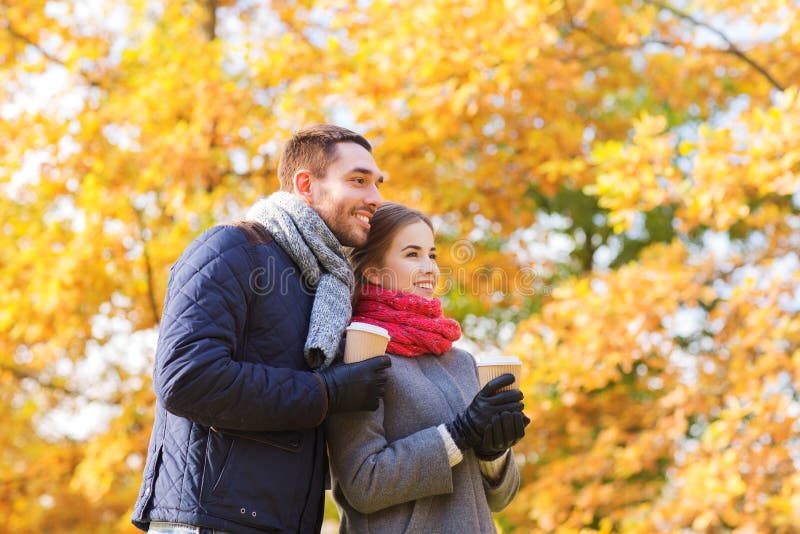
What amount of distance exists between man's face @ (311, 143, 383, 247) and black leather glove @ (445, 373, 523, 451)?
0.61 metres

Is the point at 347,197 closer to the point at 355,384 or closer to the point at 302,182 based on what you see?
the point at 302,182

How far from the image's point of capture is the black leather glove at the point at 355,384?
6.82 ft

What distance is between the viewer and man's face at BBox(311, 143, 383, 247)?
7.97ft

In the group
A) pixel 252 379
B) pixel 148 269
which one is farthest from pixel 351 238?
pixel 148 269

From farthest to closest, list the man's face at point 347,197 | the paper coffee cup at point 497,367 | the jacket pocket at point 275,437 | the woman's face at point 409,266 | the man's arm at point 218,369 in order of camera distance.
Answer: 1. the woman's face at point 409,266
2. the man's face at point 347,197
3. the paper coffee cup at point 497,367
4. the jacket pocket at point 275,437
5. the man's arm at point 218,369

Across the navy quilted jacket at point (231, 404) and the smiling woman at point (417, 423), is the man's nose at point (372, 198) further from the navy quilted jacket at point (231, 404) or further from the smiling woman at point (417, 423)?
the navy quilted jacket at point (231, 404)

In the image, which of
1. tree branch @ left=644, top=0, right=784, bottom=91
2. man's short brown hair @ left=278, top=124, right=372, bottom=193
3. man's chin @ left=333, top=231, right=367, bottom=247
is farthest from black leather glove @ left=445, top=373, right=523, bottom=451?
tree branch @ left=644, top=0, right=784, bottom=91

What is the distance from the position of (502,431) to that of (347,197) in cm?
83

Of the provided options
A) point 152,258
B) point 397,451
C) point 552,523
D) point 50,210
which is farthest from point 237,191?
point 397,451

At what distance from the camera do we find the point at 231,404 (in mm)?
1933

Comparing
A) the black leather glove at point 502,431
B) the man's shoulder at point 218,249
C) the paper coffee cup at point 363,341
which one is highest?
the man's shoulder at point 218,249

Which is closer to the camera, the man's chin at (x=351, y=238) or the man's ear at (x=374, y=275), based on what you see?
the man's chin at (x=351, y=238)

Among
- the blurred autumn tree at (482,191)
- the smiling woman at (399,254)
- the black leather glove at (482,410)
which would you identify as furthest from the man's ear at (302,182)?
the blurred autumn tree at (482,191)

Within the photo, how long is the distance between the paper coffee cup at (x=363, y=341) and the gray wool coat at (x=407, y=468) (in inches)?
6.1
